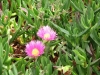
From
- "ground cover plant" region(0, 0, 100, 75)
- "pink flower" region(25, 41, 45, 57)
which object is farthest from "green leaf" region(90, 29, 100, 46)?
"pink flower" region(25, 41, 45, 57)

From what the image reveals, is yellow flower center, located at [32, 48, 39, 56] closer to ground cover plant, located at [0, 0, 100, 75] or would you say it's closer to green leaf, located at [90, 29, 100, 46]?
ground cover plant, located at [0, 0, 100, 75]

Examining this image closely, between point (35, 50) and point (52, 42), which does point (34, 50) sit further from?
point (52, 42)

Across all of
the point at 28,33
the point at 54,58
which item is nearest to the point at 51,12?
the point at 28,33

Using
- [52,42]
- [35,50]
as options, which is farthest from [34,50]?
[52,42]

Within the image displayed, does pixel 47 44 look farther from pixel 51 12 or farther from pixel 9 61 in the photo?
pixel 51 12

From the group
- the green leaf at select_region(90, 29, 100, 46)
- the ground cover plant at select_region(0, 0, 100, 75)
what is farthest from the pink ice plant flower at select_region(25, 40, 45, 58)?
the green leaf at select_region(90, 29, 100, 46)

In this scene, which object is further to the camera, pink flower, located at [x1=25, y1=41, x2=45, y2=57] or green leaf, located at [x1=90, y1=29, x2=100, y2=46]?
green leaf, located at [x1=90, y1=29, x2=100, y2=46]

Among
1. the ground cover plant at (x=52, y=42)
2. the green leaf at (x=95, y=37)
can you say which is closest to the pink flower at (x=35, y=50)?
the ground cover plant at (x=52, y=42)

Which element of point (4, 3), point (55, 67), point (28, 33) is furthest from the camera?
A: point (4, 3)
